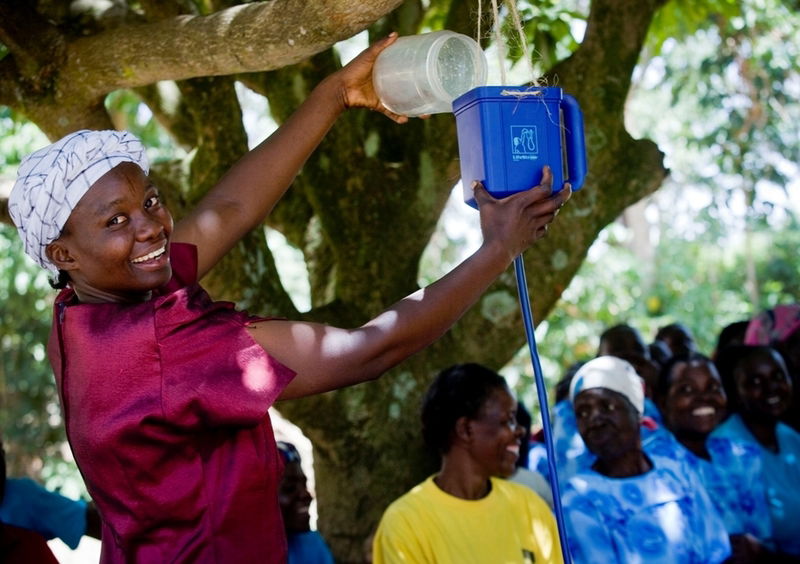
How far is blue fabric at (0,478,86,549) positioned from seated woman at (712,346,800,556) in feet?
10.1

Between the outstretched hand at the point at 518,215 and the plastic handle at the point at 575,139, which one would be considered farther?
the plastic handle at the point at 575,139

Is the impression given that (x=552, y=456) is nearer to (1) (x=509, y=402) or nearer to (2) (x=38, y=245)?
(2) (x=38, y=245)

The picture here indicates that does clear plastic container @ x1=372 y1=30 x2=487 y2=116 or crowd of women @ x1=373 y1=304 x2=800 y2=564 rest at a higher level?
clear plastic container @ x1=372 y1=30 x2=487 y2=116

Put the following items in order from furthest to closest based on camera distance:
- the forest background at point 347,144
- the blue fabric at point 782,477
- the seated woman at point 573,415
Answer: the blue fabric at point 782,477, the seated woman at point 573,415, the forest background at point 347,144

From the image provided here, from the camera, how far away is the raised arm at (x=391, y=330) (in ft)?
6.76

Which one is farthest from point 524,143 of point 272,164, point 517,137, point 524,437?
point 524,437

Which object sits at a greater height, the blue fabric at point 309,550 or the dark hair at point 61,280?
the dark hair at point 61,280

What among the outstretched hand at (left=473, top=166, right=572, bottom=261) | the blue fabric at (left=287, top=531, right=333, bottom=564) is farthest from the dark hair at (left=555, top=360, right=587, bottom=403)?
the outstretched hand at (left=473, top=166, right=572, bottom=261)

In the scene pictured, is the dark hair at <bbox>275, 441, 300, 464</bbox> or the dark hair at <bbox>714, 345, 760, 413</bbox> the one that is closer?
the dark hair at <bbox>275, 441, 300, 464</bbox>

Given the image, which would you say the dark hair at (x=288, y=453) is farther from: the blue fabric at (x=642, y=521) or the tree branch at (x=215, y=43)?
the tree branch at (x=215, y=43)

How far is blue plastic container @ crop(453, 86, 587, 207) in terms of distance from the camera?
2.13 meters

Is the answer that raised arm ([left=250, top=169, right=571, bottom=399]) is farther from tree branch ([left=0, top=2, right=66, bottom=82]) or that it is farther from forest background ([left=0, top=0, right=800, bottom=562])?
tree branch ([left=0, top=2, right=66, bottom=82])

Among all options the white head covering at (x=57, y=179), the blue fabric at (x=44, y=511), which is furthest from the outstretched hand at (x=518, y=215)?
the blue fabric at (x=44, y=511)

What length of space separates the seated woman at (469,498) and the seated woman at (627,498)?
288mm
